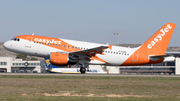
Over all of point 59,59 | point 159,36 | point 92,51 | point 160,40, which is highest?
point 159,36

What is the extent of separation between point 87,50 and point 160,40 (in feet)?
39.9

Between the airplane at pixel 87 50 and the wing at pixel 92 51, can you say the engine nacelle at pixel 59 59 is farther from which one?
the wing at pixel 92 51

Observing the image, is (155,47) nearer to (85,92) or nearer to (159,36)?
(159,36)

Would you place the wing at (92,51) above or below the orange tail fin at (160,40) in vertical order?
below

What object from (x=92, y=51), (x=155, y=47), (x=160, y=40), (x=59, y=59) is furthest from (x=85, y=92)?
(x=160, y=40)

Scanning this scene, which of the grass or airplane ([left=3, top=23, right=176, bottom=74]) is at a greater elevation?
airplane ([left=3, top=23, right=176, bottom=74])

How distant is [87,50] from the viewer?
1550 inches

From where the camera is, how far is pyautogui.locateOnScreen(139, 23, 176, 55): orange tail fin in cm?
4272

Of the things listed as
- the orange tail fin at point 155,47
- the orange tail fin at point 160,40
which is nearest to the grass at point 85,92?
the orange tail fin at point 155,47

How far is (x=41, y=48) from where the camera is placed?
132ft

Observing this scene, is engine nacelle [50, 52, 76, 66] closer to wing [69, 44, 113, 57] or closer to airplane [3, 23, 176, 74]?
airplane [3, 23, 176, 74]

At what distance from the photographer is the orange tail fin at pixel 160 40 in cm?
4272

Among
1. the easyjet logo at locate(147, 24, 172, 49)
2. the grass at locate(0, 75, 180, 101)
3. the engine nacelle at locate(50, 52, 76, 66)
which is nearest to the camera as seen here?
the grass at locate(0, 75, 180, 101)

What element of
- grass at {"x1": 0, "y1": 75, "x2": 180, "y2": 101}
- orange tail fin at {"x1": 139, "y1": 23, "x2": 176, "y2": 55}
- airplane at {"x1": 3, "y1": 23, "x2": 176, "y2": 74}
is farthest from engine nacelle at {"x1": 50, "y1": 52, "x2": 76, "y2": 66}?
grass at {"x1": 0, "y1": 75, "x2": 180, "y2": 101}
